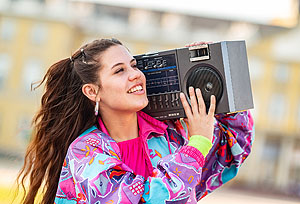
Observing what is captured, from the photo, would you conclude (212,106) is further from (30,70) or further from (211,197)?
(30,70)

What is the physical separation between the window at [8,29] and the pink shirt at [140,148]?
32203 mm

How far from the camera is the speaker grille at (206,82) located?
1.97m

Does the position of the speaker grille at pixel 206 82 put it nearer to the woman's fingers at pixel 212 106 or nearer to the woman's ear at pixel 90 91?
the woman's fingers at pixel 212 106

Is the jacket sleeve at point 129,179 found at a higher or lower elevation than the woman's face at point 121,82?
lower

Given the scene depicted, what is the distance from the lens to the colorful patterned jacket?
1.78 metres

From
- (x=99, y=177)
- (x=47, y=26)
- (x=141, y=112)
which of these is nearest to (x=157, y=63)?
→ (x=141, y=112)

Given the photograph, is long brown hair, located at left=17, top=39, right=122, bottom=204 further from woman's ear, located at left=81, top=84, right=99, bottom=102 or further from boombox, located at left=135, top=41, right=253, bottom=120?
boombox, located at left=135, top=41, right=253, bottom=120

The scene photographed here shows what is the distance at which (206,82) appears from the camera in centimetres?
200

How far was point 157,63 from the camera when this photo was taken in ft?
6.73

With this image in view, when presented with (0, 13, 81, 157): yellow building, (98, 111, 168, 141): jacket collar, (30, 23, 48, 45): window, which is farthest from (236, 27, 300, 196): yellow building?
(98, 111, 168, 141): jacket collar

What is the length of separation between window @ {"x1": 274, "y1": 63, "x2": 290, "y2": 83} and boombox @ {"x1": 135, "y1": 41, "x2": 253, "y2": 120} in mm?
31732

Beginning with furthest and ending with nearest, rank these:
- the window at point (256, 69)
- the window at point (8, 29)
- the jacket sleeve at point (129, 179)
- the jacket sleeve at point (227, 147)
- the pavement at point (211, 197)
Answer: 1. the window at point (256, 69)
2. the window at point (8, 29)
3. the pavement at point (211, 197)
4. the jacket sleeve at point (227, 147)
5. the jacket sleeve at point (129, 179)

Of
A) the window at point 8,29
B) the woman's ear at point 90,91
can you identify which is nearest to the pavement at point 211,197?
the woman's ear at point 90,91

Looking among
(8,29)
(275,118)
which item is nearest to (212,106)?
(275,118)
